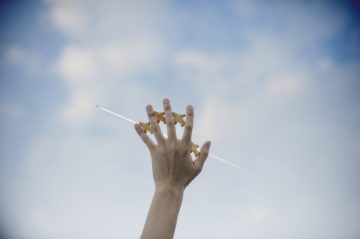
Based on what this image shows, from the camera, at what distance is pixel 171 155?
3631 millimetres

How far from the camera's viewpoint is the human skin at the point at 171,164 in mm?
3419

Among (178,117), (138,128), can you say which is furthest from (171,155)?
(178,117)

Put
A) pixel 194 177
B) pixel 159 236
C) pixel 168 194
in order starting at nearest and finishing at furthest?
1. pixel 159 236
2. pixel 168 194
3. pixel 194 177

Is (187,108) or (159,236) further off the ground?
(187,108)

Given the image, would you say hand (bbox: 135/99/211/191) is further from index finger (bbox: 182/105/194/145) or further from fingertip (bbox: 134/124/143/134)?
fingertip (bbox: 134/124/143/134)

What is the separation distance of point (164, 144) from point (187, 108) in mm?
468

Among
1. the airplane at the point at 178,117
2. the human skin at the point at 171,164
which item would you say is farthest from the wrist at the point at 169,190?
the airplane at the point at 178,117

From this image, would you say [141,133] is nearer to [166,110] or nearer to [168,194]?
[166,110]

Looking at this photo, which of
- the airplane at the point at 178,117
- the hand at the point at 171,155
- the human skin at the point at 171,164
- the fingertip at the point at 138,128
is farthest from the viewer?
the airplane at the point at 178,117

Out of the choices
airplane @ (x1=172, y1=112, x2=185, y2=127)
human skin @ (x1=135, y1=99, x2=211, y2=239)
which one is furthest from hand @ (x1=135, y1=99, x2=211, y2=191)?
airplane @ (x1=172, y1=112, x2=185, y2=127)

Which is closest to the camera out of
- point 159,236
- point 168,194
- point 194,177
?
point 159,236

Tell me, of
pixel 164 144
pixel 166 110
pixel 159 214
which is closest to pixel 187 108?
pixel 166 110

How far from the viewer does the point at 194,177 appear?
153 inches

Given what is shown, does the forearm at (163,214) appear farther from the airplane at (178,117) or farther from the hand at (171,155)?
the airplane at (178,117)
